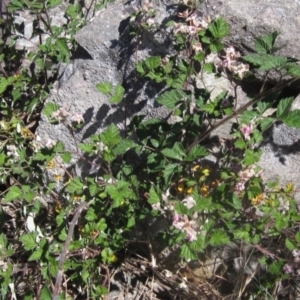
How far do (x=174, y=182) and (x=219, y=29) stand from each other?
0.70 metres

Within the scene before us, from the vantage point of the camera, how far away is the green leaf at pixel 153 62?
296cm

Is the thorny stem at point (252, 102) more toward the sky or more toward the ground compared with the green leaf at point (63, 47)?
more toward the sky

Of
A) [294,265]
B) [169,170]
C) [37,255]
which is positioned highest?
[169,170]

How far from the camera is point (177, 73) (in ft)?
9.81

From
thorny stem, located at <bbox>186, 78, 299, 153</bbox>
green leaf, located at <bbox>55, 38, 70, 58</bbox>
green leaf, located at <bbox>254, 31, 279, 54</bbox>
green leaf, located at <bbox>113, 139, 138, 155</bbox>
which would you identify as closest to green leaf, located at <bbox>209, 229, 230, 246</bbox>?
thorny stem, located at <bbox>186, 78, 299, 153</bbox>

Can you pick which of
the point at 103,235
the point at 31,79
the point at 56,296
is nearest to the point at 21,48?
the point at 31,79

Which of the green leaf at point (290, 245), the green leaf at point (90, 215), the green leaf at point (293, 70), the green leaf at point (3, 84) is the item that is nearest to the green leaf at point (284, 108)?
the green leaf at point (293, 70)

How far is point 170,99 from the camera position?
9.35ft

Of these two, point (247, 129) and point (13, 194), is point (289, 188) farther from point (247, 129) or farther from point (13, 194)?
point (13, 194)

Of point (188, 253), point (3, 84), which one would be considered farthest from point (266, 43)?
point (3, 84)

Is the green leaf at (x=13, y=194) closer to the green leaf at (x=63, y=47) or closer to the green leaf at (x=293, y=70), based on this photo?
the green leaf at (x=63, y=47)

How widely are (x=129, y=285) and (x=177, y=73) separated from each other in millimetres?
1086

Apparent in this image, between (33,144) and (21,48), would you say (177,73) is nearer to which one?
(33,144)

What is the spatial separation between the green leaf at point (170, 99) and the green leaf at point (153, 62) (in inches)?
7.1
